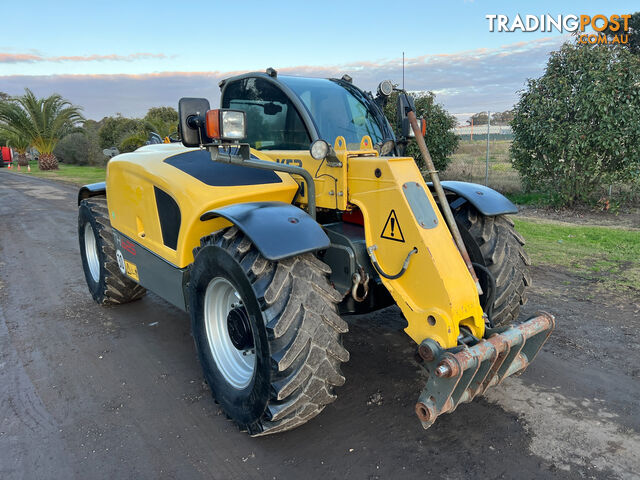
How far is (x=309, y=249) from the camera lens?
2.76m

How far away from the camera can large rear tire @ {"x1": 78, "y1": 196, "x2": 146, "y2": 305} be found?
5176 mm

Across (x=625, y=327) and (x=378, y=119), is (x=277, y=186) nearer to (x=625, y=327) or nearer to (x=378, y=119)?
(x=378, y=119)

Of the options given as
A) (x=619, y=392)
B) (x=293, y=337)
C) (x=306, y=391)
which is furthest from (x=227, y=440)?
(x=619, y=392)

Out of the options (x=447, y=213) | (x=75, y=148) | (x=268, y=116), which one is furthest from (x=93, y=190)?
(x=75, y=148)

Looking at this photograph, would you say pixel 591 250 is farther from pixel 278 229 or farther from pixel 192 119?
pixel 192 119

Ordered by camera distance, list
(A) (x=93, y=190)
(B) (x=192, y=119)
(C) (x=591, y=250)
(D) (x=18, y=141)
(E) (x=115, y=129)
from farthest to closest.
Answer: (D) (x=18, y=141) < (E) (x=115, y=129) < (C) (x=591, y=250) < (A) (x=93, y=190) < (B) (x=192, y=119)

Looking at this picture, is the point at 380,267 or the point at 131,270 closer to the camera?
the point at 380,267

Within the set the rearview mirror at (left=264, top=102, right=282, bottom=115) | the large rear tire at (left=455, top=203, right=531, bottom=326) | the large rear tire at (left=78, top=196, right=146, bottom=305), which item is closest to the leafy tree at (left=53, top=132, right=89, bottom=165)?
the large rear tire at (left=78, top=196, right=146, bottom=305)

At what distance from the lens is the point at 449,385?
2525 millimetres

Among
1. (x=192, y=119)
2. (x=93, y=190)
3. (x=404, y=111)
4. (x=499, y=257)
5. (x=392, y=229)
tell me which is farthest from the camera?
(x=93, y=190)

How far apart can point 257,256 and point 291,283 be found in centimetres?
26

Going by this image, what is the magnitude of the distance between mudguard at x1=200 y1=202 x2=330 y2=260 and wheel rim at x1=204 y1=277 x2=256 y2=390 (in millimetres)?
484

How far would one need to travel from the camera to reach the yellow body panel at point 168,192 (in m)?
3.52

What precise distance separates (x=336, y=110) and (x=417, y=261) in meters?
1.59
